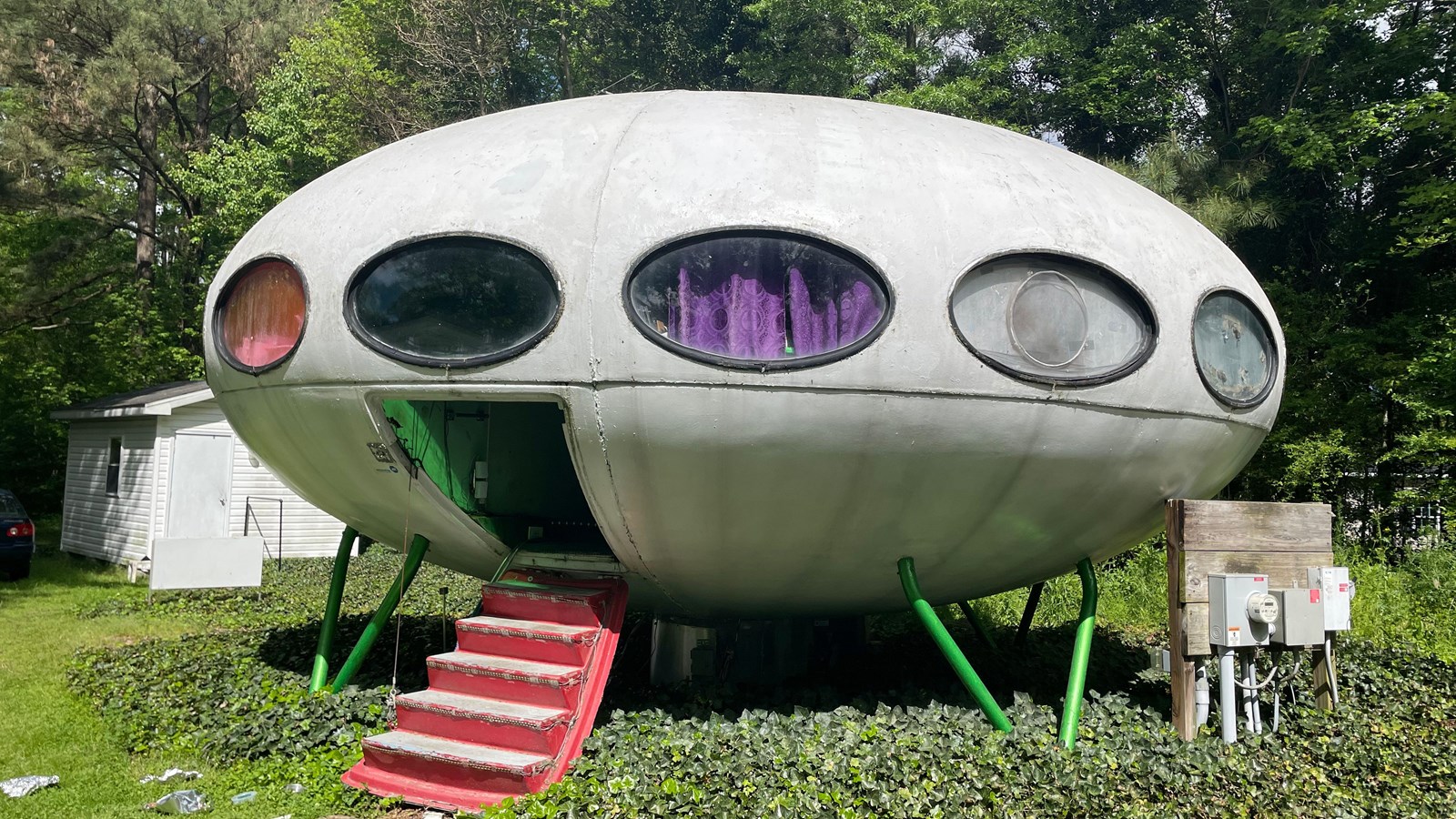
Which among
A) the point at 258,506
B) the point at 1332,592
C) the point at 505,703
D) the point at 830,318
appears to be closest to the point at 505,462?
the point at 505,703

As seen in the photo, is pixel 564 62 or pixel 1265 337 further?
pixel 564 62

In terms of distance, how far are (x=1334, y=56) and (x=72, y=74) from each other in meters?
26.3

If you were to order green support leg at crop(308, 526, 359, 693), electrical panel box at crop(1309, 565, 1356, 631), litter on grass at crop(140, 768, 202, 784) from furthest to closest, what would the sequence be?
1. green support leg at crop(308, 526, 359, 693)
2. electrical panel box at crop(1309, 565, 1356, 631)
3. litter on grass at crop(140, 768, 202, 784)

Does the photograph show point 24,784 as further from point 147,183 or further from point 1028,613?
point 147,183

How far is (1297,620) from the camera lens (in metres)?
6.20

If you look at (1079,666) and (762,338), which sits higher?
(762,338)

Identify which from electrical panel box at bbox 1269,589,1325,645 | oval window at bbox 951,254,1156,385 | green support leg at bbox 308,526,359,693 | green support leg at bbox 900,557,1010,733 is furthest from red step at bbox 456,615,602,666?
electrical panel box at bbox 1269,589,1325,645

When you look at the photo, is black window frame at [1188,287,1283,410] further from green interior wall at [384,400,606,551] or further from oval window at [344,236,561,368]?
green interior wall at [384,400,606,551]

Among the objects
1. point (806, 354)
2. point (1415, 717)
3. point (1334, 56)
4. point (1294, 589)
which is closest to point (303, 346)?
point (806, 354)

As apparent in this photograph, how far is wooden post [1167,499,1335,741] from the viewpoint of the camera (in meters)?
6.06

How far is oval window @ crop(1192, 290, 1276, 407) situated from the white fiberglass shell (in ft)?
0.32

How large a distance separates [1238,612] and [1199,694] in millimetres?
553

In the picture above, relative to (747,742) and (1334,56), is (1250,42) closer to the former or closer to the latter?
(1334,56)

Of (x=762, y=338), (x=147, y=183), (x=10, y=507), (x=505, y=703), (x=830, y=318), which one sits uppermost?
(x=147, y=183)
